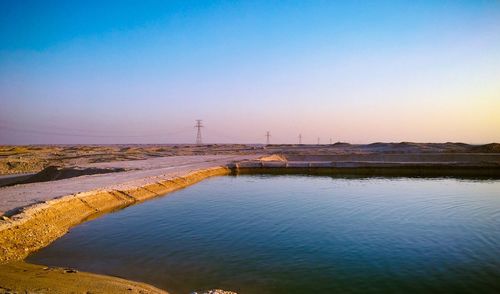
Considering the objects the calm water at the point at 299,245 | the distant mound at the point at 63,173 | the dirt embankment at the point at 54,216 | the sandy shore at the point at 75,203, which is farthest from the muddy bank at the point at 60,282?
the distant mound at the point at 63,173

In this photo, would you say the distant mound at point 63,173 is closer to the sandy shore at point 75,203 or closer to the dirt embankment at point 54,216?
the sandy shore at point 75,203

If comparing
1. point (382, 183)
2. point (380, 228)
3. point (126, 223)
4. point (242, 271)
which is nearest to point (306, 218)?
point (380, 228)

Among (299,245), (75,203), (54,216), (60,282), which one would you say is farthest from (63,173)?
(299,245)

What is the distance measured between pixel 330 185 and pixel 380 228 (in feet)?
33.8

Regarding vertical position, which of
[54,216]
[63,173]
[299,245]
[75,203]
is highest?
[63,173]

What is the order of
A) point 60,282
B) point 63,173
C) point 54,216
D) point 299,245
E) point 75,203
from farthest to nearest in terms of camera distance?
1. point 63,173
2. point 75,203
3. point 54,216
4. point 299,245
5. point 60,282

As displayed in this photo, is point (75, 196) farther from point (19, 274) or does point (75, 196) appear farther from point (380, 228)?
point (380, 228)

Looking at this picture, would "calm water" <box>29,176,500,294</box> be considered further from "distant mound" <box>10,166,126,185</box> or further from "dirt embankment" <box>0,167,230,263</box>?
"distant mound" <box>10,166,126,185</box>

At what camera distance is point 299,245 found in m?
8.85

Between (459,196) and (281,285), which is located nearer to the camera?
(281,285)

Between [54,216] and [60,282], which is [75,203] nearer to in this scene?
[54,216]

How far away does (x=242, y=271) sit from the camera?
7086mm

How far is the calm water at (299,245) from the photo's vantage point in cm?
665

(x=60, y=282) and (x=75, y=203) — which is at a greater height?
(x=75, y=203)
